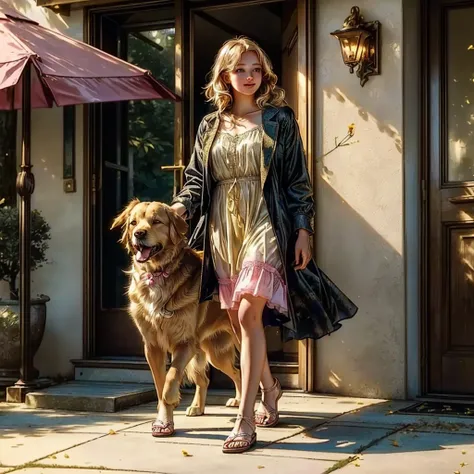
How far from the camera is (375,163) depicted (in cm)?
631

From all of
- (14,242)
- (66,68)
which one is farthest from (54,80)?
(14,242)

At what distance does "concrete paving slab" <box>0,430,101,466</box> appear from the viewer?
4492mm

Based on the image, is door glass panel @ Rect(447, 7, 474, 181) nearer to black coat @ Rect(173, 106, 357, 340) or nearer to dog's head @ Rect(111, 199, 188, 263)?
black coat @ Rect(173, 106, 357, 340)

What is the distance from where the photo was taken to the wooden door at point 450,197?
246 inches

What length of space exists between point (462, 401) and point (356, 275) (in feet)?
3.41

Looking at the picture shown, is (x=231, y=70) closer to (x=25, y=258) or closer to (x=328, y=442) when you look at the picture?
(x=328, y=442)

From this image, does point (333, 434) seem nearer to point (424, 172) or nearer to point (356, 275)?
point (356, 275)

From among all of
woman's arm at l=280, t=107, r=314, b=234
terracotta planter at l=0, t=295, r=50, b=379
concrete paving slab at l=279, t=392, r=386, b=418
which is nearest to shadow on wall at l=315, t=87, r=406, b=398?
concrete paving slab at l=279, t=392, r=386, b=418

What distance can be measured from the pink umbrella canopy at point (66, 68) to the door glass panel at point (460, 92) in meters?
1.89

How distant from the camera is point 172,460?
4.32m

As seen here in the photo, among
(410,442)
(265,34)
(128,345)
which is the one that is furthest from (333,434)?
(265,34)

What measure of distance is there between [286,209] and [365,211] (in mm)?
1654

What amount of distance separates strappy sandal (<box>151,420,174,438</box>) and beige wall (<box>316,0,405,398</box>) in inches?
70.1

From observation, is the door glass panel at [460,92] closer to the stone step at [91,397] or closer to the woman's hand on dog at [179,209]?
the woman's hand on dog at [179,209]
